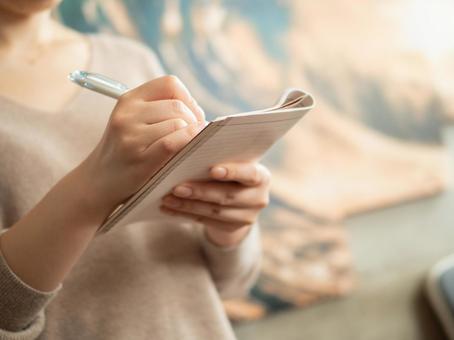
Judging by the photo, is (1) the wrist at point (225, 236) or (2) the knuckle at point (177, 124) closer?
(2) the knuckle at point (177, 124)

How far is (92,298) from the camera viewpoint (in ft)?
1.80

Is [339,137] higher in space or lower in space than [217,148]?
lower

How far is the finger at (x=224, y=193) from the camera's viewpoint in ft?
1.64

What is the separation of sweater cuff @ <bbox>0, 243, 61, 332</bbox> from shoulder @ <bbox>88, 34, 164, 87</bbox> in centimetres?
28

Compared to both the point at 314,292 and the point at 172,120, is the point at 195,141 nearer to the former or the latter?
the point at 172,120

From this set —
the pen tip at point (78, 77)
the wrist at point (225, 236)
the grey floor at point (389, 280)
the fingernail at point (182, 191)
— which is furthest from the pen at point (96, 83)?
the grey floor at point (389, 280)

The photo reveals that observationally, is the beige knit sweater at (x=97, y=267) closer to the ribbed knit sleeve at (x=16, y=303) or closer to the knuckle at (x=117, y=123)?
the ribbed knit sleeve at (x=16, y=303)

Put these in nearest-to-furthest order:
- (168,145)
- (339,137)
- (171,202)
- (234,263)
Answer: (168,145) < (171,202) < (234,263) < (339,137)

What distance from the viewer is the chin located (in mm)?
537

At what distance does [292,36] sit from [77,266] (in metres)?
0.67

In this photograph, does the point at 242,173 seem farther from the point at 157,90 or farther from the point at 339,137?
the point at 339,137

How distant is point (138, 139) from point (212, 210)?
15cm

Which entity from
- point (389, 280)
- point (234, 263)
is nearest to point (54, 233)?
point (234, 263)

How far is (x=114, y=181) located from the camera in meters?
0.44
